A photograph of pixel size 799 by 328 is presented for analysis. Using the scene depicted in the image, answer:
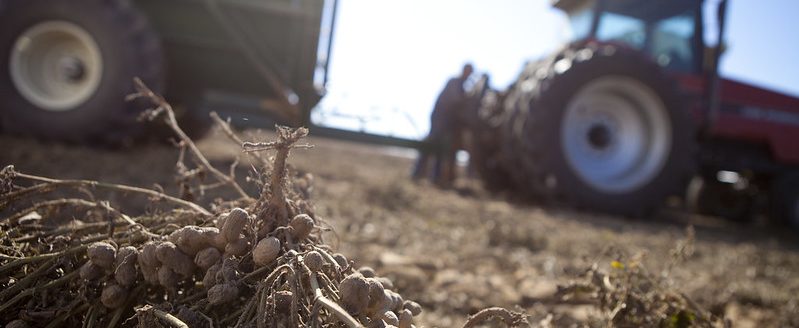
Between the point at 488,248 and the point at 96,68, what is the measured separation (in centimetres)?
325

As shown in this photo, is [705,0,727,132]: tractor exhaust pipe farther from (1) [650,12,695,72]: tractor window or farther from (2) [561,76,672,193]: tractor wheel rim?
(2) [561,76,672,193]: tractor wheel rim

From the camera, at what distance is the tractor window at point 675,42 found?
5.69m

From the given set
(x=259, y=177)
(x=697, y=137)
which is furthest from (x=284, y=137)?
(x=697, y=137)

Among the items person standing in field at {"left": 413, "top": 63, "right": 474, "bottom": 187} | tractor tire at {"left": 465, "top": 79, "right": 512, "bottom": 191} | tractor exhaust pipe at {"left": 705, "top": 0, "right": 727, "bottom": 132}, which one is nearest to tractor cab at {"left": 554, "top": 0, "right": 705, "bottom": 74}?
tractor exhaust pipe at {"left": 705, "top": 0, "right": 727, "bottom": 132}

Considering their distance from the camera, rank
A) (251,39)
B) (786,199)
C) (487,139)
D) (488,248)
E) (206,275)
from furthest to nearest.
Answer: (786,199) < (487,139) < (251,39) < (488,248) < (206,275)

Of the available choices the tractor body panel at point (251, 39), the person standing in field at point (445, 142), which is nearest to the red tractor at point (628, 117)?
the person standing in field at point (445, 142)

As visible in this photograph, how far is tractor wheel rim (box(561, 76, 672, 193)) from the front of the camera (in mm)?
4965

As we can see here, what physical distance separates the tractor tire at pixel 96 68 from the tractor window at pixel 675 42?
456 cm

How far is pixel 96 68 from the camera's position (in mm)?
4324

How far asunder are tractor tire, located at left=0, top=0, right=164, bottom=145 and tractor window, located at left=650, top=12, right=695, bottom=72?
456 cm

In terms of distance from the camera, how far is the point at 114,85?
4246 mm

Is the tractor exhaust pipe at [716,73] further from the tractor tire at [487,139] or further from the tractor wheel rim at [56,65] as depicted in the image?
the tractor wheel rim at [56,65]

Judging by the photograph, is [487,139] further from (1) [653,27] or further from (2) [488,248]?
(2) [488,248]

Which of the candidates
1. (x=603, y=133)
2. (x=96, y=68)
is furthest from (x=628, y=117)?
(x=96, y=68)
